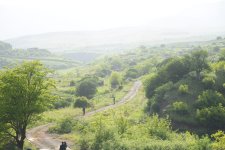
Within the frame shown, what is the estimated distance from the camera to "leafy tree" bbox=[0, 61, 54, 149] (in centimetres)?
5791

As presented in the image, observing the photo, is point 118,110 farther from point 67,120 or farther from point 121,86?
point 121,86

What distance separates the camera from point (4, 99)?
58031 mm

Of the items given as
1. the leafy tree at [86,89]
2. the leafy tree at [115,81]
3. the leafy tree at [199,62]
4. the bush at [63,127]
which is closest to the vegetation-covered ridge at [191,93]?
the leafy tree at [199,62]

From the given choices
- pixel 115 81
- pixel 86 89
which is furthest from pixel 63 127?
pixel 115 81

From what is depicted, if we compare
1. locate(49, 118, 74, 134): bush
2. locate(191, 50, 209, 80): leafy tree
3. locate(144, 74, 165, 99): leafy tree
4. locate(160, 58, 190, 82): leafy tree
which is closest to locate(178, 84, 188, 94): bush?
locate(191, 50, 209, 80): leafy tree

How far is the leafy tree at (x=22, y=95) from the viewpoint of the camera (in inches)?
2280

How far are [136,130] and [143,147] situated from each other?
521 inches

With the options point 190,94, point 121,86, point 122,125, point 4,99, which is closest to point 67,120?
point 122,125

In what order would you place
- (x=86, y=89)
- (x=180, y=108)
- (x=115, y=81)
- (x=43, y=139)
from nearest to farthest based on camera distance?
(x=43, y=139)
(x=180, y=108)
(x=86, y=89)
(x=115, y=81)

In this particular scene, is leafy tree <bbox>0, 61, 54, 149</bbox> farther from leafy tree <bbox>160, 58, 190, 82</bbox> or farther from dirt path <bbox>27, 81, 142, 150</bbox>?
leafy tree <bbox>160, 58, 190, 82</bbox>

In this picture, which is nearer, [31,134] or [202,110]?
[31,134]

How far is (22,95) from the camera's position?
59.3 m

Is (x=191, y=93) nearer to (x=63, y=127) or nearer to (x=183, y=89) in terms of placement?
(x=183, y=89)

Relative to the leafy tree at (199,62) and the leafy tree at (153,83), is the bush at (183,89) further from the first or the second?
the leafy tree at (153,83)
